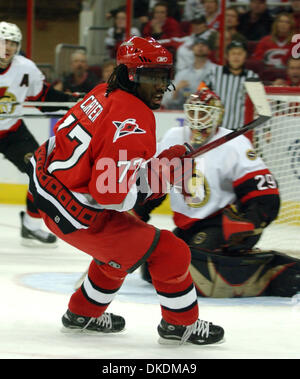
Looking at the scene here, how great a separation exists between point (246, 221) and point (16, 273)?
1157mm

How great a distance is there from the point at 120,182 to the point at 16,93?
270 centimetres

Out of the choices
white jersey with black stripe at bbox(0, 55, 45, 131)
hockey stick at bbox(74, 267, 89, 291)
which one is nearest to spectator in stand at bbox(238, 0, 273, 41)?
white jersey with black stripe at bbox(0, 55, 45, 131)

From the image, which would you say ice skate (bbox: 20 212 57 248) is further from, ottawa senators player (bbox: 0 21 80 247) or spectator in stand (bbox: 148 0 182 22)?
spectator in stand (bbox: 148 0 182 22)

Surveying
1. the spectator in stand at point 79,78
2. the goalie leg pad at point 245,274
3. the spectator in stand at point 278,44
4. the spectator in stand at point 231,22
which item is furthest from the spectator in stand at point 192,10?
the goalie leg pad at point 245,274

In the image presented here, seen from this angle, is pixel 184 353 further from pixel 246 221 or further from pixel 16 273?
pixel 16 273

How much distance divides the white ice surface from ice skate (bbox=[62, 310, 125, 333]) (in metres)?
0.03

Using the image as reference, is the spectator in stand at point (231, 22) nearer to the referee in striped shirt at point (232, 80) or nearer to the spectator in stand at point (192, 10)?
the spectator in stand at point (192, 10)

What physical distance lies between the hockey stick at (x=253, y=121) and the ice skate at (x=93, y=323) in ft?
2.14

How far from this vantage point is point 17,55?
16.4 feet

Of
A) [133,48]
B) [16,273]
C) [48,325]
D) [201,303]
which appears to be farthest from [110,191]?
[16,273]

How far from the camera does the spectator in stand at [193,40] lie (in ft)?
18.9

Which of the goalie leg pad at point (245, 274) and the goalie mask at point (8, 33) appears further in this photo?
the goalie mask at point (8, 33)

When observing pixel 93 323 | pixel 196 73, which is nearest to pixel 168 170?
pixel 93 323

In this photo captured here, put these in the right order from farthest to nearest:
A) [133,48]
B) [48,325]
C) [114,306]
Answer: [114,306], [48,325], [133,48]
